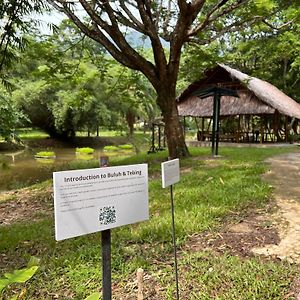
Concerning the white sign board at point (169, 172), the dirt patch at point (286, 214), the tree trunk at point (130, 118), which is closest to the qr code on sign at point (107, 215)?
the white sign board at point (169, 172)

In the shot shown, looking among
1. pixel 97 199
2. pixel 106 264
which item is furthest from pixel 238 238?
pixel 97 199

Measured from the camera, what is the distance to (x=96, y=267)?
142 inches

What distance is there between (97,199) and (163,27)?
357 inches

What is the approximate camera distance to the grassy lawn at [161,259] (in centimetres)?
312

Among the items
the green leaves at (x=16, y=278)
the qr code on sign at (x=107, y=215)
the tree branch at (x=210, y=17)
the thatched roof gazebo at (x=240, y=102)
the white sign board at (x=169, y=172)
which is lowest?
the green leaves at (x=16, y=278)

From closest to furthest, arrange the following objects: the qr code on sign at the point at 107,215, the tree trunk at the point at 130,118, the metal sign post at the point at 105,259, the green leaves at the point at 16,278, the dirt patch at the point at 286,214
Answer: the green leaves at the point at 16,278 < the qr code on sign at the point at 107,215 < the metal sign post at the point at 105,259 < the dirt patch at the point at 286,214 < the tree trunk at the point at 130,118

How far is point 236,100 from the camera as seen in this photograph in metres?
19.2

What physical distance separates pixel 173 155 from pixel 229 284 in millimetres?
7404

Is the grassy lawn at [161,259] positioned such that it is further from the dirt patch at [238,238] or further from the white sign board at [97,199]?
the white sign board at [97,199]

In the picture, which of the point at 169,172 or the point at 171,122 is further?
the point at 171,122

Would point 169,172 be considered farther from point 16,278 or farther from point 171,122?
point 171,122

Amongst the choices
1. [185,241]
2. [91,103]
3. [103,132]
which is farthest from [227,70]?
[103,132]

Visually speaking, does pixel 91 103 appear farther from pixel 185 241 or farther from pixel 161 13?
pixel 185 241

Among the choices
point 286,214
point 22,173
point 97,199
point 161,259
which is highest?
point 97,199
